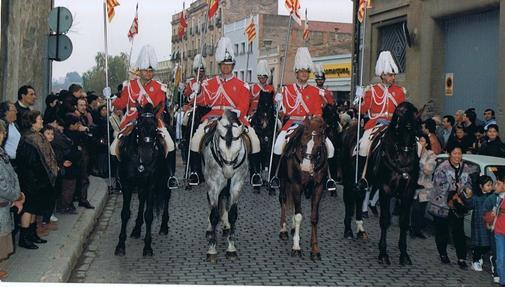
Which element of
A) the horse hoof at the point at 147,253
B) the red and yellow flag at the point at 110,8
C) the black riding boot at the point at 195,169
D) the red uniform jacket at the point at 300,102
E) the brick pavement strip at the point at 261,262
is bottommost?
the brick pavement strip at the point at 261,262

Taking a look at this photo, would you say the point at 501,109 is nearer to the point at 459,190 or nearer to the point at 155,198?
the point at 459,190

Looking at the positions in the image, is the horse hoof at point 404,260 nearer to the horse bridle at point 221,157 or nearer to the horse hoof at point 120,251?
the horse bridle at point 221,157

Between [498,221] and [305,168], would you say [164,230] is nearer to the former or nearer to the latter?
[305,168]

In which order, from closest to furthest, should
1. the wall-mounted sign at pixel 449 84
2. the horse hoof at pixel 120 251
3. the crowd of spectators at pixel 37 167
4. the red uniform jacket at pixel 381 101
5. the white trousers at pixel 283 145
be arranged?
the crowd of spectators at pixel 37 167 → the horse hoof at pixel 120 251 → the white trousers at pixel 283 145 → the red uniform jacket at pixel 381 101 → the wall-mounted sign at pixel 449 84

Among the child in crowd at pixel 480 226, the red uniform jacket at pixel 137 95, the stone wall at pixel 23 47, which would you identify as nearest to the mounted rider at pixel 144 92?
the red uniform jacket at pixel 137 95

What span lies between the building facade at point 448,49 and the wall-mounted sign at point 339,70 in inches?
400

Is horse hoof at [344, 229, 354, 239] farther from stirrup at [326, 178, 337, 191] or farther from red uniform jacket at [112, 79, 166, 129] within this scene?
red uniform jacket at [112, 79, 166, 129]

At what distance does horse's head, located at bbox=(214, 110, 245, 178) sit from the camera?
818cm

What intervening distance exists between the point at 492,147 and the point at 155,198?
20.4 ft

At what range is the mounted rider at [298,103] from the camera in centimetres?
944

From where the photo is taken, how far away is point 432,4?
1834 centimetres

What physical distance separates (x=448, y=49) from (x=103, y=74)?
6528cm

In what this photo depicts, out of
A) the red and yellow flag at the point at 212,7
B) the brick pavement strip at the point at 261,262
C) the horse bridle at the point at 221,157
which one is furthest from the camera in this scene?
Answer: the red and yellow flag at the point at 212,7

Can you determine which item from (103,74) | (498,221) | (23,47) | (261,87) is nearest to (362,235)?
(498,221)
